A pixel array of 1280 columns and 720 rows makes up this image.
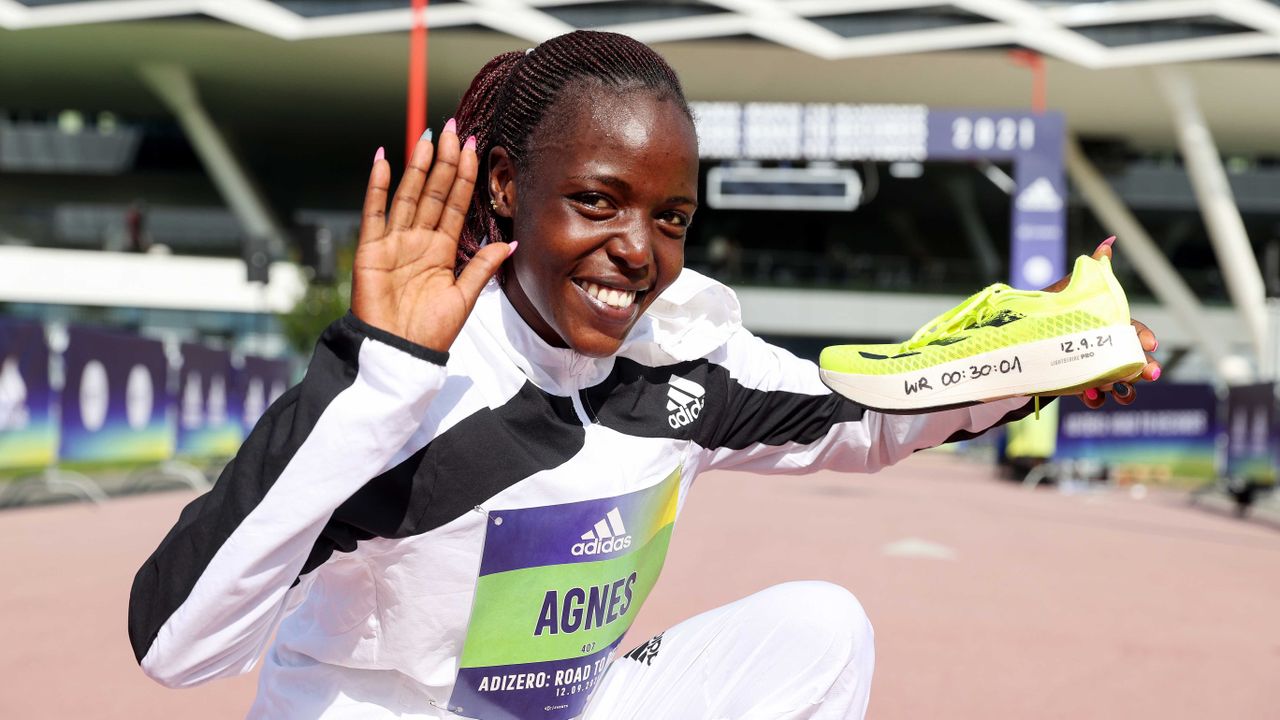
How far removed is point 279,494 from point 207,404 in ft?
41.0

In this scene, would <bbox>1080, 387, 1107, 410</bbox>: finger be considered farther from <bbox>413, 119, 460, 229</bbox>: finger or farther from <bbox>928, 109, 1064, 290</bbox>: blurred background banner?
<bbox>928, 109, 1064, 290</bbox>: blurred background banner

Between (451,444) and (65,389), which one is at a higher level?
(451,444)

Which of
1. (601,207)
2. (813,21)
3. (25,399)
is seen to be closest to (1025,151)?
(813,21)

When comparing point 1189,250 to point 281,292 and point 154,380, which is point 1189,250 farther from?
point 154,380

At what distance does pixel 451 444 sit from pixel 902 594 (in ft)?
19.1

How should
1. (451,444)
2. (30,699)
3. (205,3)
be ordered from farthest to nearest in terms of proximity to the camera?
(205,3)
(30,699)
(451,444)

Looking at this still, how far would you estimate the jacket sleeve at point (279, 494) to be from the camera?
154cm

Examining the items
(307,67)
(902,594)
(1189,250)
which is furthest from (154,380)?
(1189,250)

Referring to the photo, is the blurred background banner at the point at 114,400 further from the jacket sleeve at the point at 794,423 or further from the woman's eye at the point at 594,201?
the woman's eye at the point at 594,201

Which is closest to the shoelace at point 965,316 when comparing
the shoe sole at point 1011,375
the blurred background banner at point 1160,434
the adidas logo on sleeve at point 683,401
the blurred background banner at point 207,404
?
the shoe sole at point 1011,375

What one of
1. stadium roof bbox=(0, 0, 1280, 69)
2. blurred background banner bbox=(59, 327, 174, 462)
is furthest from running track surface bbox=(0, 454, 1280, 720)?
stadium roof bbox=(0, 0, 1280, 69)

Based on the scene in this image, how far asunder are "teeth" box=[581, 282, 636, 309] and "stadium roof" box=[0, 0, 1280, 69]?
2558 centimetres

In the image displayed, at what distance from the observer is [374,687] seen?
194 cm

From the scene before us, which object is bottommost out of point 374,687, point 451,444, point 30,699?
point 30,699
